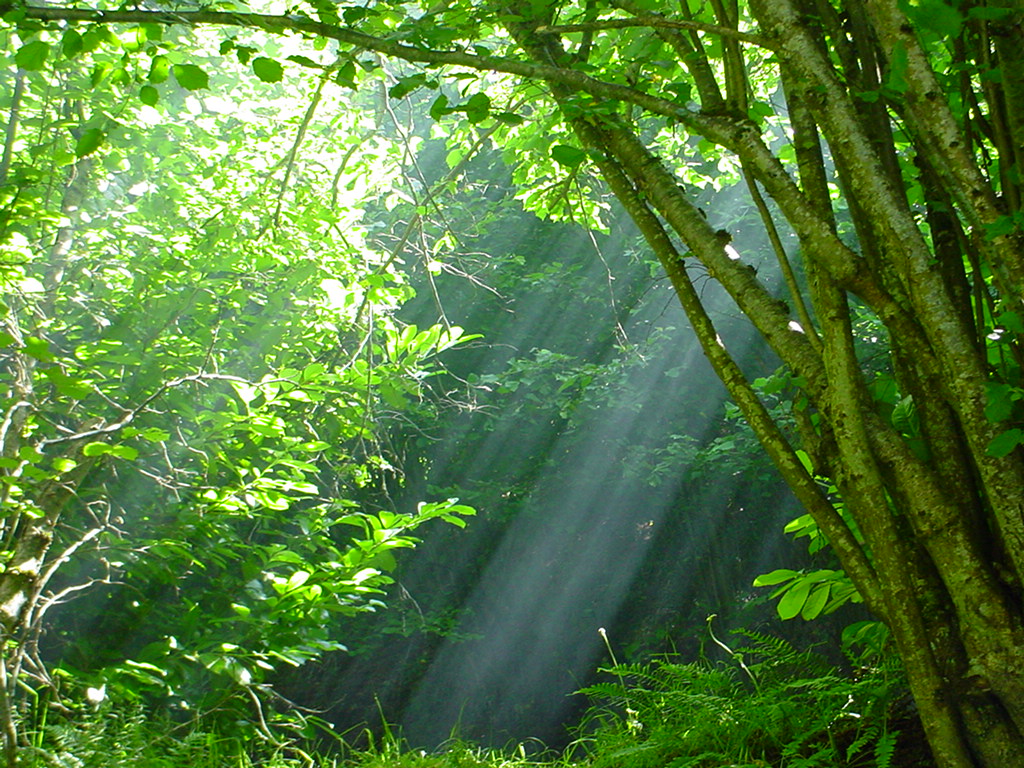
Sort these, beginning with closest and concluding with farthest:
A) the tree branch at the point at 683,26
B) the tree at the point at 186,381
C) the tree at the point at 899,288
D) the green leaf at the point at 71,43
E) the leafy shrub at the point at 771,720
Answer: the tree at the point at 899,288
the tree branch at the point at 683,26
the leafy shrub at the point at 771,720
the green leaf at the point at 71,43
the tree at the point at 186,381

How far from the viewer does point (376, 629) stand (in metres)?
8.40

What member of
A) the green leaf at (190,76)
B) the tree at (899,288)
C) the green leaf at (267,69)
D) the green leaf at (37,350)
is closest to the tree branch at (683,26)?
the tree at (899,288)

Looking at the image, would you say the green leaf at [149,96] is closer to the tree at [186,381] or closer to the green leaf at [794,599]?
the tree at [186,381]

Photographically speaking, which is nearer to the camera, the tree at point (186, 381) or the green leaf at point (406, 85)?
the green leaf at point (406, 85)

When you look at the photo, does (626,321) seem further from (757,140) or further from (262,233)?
(757,140)

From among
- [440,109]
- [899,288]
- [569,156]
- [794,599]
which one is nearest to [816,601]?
[794,599]

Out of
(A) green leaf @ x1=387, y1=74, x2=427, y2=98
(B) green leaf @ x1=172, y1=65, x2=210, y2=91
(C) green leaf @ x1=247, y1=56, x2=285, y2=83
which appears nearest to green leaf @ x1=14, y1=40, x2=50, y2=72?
(B) green leaf @ x1=172, y1=65, x2=210, y2=91

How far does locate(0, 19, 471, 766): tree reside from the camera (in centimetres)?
291

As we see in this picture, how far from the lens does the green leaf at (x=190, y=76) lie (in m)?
1.90

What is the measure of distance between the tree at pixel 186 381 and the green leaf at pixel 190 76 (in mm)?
815

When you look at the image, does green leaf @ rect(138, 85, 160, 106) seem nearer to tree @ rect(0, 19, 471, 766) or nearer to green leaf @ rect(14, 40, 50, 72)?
green leaf @ rect(14, 40, 50, 72)

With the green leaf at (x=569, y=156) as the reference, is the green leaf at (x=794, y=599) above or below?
below

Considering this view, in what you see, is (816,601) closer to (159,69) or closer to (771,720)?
(771,720)

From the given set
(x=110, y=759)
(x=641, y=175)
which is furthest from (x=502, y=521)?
(x=641, y=175)
